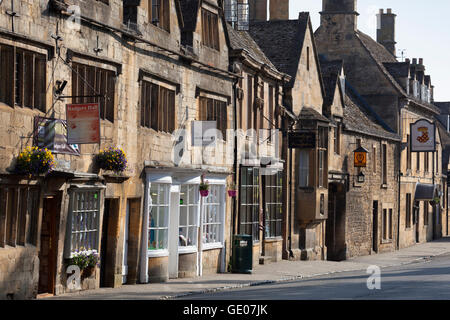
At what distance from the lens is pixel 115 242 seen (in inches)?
845

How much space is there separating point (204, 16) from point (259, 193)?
24.1 feet

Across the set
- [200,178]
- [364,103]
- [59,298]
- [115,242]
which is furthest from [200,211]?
[364,103]

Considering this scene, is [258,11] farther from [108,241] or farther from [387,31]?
[108,241]

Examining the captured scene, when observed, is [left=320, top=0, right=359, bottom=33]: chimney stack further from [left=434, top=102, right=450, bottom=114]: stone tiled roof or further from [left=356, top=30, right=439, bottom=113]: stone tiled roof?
[left=434, top=102, right=450, bottom=114]: stone tiled roof

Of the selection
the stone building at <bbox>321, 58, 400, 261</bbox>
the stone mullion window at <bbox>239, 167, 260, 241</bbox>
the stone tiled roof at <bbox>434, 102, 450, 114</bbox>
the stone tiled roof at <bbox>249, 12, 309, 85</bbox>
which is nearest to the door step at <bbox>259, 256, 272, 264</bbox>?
the stone mullion window at <bbox>239, 167, 260, 241</bbox>

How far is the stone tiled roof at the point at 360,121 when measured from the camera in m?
42.8

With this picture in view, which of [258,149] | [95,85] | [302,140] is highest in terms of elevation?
[95,85]

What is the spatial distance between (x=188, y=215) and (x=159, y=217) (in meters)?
1.92

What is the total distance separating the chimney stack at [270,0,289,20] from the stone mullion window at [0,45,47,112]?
25.6 meters

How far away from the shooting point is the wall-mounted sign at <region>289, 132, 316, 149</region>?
33.1 m

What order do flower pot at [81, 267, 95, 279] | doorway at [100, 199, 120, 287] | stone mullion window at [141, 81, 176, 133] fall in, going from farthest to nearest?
stone mullion window at [141, 81, 176, 133]
doorway at [100, 199, 120, 287]
flower pot at [81, 267, 95, 279]

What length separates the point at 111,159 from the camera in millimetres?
20312

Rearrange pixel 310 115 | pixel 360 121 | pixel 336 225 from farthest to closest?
pixel 360 121 → pixel 336 225 → pixel 310 115

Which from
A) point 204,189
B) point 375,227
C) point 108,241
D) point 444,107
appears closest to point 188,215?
point 204,189
